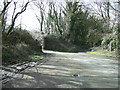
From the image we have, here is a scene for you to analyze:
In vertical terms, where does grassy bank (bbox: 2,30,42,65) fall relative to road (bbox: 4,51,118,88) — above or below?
above

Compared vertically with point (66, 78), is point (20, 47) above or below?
above

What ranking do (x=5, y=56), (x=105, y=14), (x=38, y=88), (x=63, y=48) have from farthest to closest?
(x=63, y=48), (x=105, y=14), (x=5, y=56), (x=38, y=88)

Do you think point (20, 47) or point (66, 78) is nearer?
point (66, 78)

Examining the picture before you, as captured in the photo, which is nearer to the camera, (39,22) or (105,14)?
(105,14)

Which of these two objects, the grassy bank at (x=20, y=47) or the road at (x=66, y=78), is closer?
the road at (x=66, y=78)

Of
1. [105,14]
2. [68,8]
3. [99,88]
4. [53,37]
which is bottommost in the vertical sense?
[99,88]

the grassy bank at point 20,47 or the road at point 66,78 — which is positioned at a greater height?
the grassy bank at point 20,47

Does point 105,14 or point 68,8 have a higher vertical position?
point 68,8

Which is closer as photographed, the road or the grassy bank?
the road

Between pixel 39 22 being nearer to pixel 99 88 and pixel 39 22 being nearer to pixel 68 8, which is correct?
pixel 68 8

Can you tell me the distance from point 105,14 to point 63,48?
13282 millimetres

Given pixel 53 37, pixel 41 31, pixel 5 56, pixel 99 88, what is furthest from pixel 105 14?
pixel 99 88

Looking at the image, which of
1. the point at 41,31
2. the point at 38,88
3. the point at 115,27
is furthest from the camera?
the point at 41,31

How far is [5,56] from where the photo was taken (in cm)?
1302
